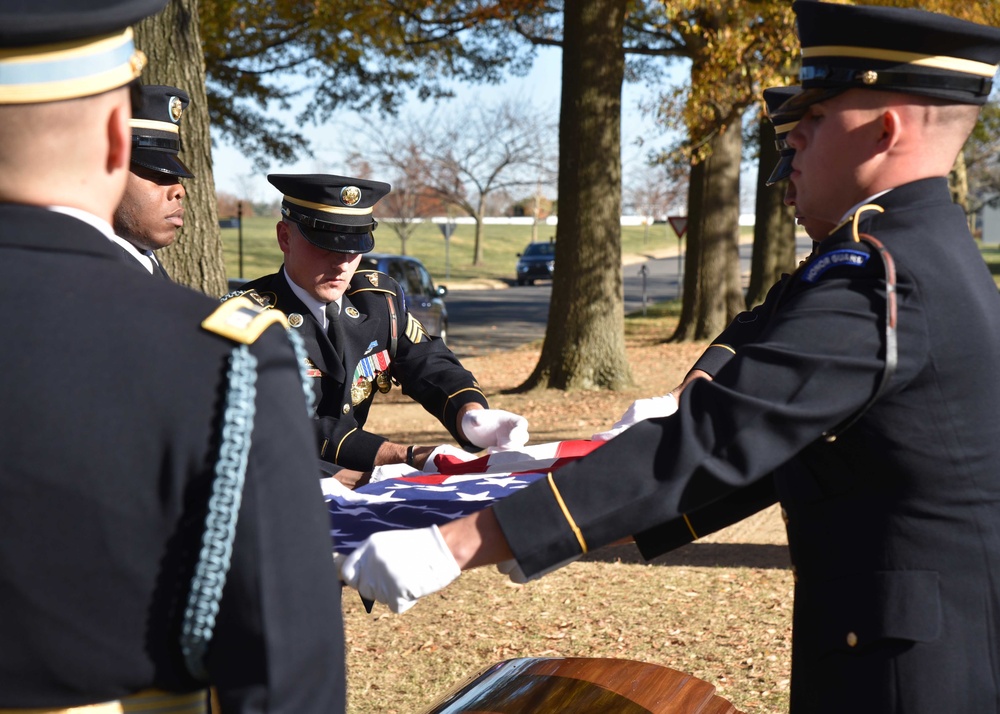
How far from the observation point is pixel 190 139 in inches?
220

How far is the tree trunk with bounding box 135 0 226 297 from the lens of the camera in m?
5.42

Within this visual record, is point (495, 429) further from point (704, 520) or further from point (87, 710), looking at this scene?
point (87, 710)

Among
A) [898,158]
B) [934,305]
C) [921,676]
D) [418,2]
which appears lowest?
[921,676]

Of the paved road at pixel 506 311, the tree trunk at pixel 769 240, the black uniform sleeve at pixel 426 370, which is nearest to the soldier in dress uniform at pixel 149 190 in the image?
the black uniform sleeve at pixel 426 370

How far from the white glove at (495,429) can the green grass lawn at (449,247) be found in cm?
2961

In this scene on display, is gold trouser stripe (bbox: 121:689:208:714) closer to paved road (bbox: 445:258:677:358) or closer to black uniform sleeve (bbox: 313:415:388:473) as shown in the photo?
black uniform sleeve (bbox: 313:415:388:473)

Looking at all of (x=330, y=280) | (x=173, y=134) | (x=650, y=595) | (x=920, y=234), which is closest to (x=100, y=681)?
(x=920, y=234)

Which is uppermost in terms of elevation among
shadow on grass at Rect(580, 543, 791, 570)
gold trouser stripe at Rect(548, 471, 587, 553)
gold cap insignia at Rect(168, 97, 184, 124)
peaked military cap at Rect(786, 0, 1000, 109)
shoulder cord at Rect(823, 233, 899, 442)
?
gold cap insignia at Rect(168, 97, 184, 124)

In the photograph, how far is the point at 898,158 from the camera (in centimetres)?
200

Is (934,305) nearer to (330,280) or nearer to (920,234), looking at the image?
(920,234)

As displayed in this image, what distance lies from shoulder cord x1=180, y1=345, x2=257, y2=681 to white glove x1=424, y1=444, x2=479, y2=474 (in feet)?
5.62

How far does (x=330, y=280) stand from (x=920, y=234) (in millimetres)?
2248

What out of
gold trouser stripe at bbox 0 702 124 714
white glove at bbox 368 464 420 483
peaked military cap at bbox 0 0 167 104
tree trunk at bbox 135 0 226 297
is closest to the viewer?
peaked military cap at bbox 0 0 167 104

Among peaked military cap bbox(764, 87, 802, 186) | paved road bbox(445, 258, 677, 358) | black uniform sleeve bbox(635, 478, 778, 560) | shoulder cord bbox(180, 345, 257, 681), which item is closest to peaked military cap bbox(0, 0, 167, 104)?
shoulder cord bbox(180, 345, 257, 681)
